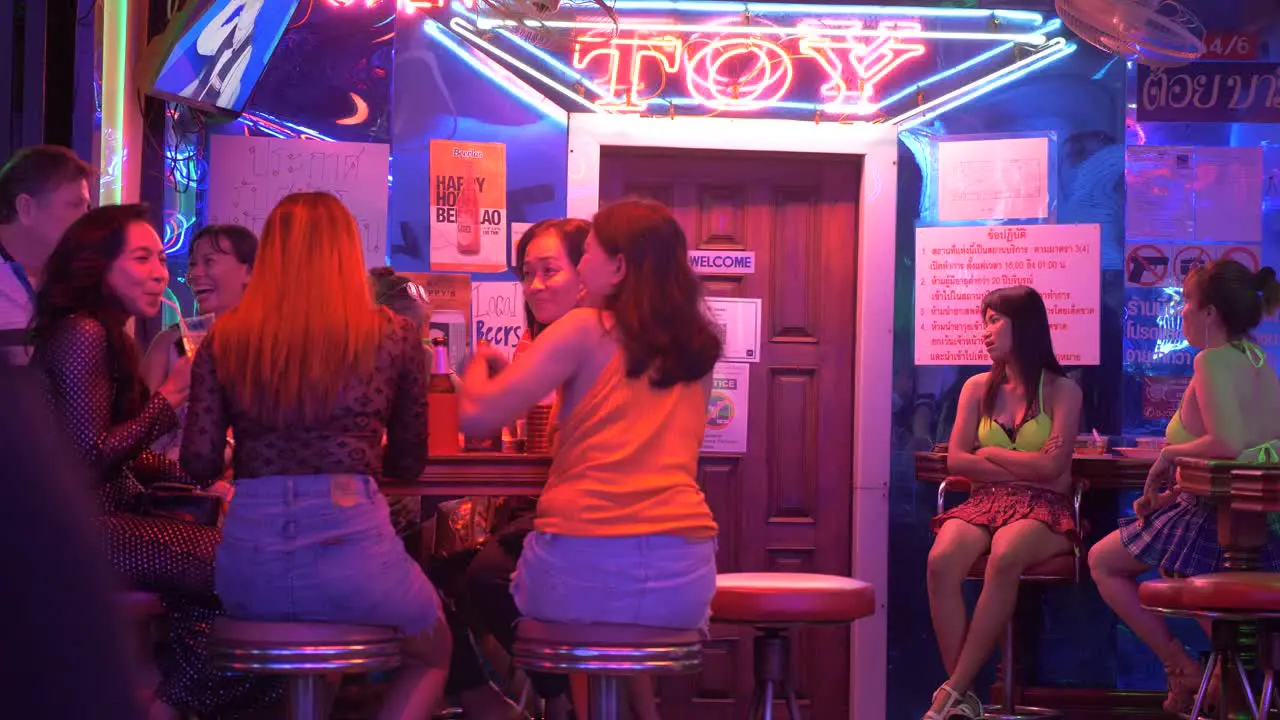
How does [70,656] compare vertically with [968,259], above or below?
below

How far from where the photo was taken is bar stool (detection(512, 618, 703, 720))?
9.38ft

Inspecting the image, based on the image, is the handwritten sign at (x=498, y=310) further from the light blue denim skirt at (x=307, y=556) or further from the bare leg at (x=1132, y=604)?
the light blue denim skirt at (x=307, y=556)

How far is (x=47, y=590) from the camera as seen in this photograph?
55 cm

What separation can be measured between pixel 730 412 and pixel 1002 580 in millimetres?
1359

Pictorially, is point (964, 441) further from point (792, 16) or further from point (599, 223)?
point (599, 223)

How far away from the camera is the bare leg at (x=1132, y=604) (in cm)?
492

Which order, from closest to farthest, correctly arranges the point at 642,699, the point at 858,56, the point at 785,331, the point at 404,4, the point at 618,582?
the point at 618,582
the point at 642,699
the point at 404,4
the point at 858,56
the point at 785,331

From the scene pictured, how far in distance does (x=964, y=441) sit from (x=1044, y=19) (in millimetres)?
1843

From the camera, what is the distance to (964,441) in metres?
5.33

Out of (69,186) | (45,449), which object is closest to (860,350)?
(69,186)

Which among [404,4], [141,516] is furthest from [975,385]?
[141,516]

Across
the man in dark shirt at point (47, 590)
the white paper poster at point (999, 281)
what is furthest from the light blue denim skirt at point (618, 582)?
the white paper poster at point (999, 281)

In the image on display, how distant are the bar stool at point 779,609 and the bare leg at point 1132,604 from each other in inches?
80.7

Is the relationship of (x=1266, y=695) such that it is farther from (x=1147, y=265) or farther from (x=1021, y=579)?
(x=1147, y=265)
